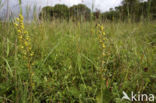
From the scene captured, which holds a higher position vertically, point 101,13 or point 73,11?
point 73,11

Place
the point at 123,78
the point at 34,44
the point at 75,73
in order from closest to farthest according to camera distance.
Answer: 1. the point at 123,78
2. the point at 75,73
3. the point at 34,44

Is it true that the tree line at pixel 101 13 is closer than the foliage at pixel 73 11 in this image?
Yes

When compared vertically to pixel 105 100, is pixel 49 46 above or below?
above

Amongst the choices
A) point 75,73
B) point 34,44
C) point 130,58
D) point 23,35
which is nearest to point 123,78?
point 130,58

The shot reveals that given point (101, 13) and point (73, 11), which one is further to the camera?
point (73, 11)

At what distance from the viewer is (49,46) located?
79.2 inches

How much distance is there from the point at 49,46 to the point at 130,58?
50.9 inches

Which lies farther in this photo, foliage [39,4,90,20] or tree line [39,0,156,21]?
foliage [39,4,90,20]

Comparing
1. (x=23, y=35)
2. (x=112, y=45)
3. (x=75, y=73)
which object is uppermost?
(x=23, y=35)

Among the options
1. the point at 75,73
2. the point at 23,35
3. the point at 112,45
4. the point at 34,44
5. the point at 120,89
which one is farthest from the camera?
the point at 34,44

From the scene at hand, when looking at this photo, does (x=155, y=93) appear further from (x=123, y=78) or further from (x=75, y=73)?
(x=75, y=73)

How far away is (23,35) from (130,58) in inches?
49.4

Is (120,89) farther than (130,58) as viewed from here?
No

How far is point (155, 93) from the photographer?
3.13 feet
